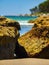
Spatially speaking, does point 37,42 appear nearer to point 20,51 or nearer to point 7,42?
point 20,51

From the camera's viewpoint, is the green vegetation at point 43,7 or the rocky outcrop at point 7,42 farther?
the green vegetation at point 43,7

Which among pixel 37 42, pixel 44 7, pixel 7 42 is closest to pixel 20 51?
pixel 37 42

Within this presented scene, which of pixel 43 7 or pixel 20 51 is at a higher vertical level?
pixel 20 51

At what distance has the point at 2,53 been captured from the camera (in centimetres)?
731

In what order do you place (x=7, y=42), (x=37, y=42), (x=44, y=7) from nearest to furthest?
(x=7, y=42) < (x=37, y=42) < (x=44, y=7)

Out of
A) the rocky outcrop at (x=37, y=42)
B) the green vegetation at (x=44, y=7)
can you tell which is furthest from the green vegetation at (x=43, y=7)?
the rocky outcrop at (x=37, y=42)

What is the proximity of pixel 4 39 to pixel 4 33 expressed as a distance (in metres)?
0.18

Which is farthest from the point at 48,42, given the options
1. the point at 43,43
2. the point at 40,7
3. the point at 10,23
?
the point at 40,7

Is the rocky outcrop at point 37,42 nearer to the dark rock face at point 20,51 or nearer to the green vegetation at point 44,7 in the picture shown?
the dark rock face at point 20,51

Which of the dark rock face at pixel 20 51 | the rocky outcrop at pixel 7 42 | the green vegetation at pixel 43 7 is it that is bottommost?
the green vegetation at pixel 43 7

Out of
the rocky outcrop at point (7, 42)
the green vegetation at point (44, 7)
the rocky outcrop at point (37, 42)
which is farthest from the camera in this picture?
the green vegetation at point (44, 7)

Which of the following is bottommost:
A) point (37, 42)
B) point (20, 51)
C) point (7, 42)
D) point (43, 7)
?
point (43, 7)

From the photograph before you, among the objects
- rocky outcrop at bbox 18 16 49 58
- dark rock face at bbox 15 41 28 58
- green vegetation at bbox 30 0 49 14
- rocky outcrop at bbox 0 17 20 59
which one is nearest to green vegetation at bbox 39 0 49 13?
green vegetation at bbox 30 0 49 14

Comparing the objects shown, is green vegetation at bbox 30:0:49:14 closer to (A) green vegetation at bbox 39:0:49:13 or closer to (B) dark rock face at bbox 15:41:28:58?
(A) green vegetation at bbox 39:0:49:13
